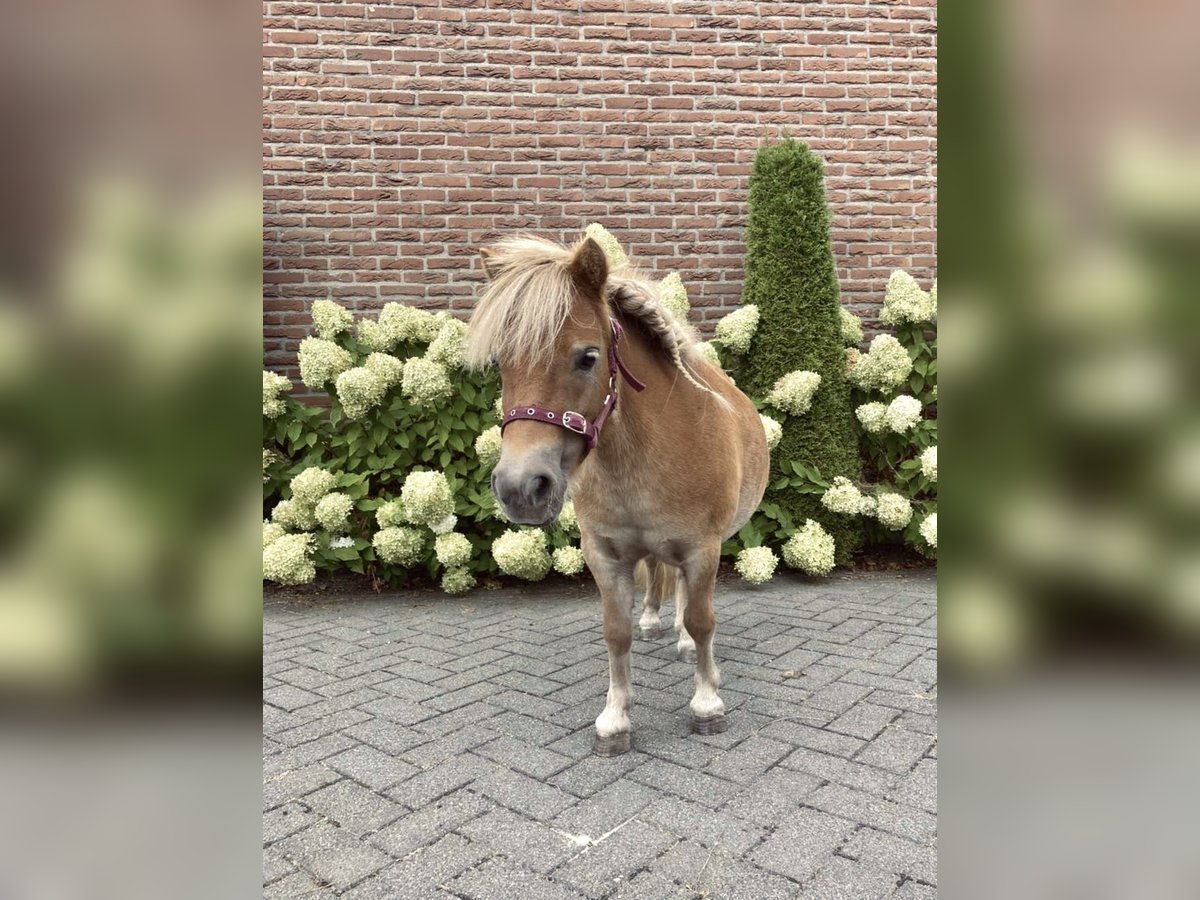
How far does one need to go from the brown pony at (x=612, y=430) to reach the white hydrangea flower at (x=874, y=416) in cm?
234

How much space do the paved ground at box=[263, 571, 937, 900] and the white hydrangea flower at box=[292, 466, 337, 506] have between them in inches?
37.2

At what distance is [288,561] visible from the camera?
460cm

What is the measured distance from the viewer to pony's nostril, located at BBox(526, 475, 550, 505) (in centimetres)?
205

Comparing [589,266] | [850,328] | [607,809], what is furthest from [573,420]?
[850,328]

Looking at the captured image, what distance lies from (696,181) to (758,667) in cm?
402

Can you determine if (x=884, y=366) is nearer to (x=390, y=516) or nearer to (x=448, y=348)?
(x=448, y=348)

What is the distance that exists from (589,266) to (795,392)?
310 centimetres

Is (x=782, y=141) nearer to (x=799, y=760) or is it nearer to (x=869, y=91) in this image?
(x=869, y=91)

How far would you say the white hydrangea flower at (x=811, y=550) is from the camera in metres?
4.99

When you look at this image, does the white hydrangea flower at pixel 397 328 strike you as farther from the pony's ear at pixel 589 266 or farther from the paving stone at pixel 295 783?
the paving stone at pixel 295 783

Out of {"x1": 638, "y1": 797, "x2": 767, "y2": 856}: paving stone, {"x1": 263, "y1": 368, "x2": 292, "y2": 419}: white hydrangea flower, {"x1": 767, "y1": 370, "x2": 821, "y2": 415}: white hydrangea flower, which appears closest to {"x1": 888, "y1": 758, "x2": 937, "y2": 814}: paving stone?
{"x1": 638, "y1": 797, "x2": 767, "y2": 856}: paving stone
